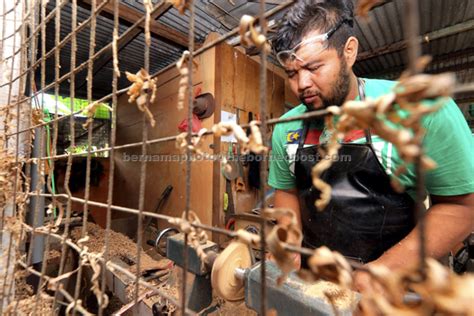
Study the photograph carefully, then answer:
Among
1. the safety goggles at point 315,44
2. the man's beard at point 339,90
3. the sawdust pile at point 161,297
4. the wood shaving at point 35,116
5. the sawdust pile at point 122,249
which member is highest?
the safety goggles at point 315,44

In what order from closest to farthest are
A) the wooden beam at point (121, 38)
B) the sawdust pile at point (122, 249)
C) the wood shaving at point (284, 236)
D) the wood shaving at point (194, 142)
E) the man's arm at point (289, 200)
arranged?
the wood shaving at point (284, 236), the wood shaving at point (194, 142), the wooden beam at point (121, 38), the man's arm at point (289, 200), the sawdust pile at point (122, 249)

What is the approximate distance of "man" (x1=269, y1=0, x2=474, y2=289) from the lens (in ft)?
2.77

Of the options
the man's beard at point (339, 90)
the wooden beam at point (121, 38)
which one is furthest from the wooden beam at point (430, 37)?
the wooden beam at point (121, 38)

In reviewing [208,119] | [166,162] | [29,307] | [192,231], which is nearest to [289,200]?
[192,231]

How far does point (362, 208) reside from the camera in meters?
1.04

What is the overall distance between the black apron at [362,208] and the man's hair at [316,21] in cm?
25

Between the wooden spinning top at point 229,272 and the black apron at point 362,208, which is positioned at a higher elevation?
the black apron at point 362,208

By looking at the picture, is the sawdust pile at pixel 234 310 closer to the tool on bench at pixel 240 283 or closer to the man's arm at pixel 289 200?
the tool on bench at pixel 240 283

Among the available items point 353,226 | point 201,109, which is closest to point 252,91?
point 201,109

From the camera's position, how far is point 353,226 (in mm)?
1061

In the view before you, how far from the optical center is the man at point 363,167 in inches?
33.2

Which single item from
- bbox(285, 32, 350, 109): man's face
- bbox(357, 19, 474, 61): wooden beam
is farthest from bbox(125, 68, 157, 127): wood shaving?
bbox(357, 19, 474, 61): wooden beam

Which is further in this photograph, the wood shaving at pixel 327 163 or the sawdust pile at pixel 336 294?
the sawdust pile at pixel 336 294

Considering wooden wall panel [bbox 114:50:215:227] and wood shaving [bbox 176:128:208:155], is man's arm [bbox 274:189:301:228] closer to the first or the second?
wood shaving [bbox 176:128:208:155]
